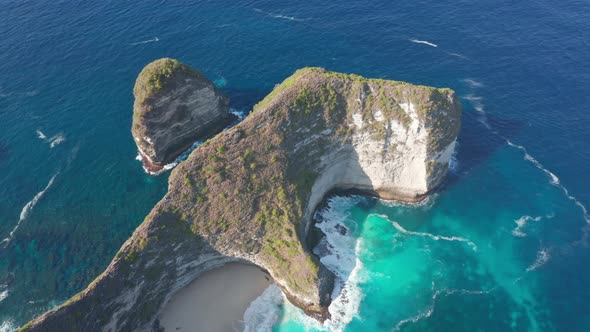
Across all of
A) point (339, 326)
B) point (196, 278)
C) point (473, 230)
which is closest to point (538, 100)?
point (473, 230)

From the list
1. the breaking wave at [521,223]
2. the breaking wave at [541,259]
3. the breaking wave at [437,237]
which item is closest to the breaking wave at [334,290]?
the breaking wave at [437,237]

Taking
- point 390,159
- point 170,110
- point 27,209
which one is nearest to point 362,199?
point 390,159

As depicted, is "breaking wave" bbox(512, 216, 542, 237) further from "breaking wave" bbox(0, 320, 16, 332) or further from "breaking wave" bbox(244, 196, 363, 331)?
"breaking wave" bbox(0, 320, 16, 332)

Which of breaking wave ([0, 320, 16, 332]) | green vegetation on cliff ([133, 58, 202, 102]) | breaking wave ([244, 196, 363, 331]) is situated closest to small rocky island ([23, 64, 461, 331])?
breaking wave ([244, 196, 363, 331])

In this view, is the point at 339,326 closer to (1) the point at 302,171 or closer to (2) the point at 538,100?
(1) the point at 302,171

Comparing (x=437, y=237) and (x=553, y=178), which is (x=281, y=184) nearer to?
(x=437, y=237)
